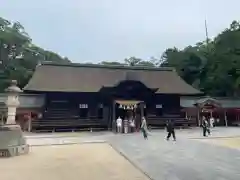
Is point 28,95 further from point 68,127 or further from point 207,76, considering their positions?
point 207,76

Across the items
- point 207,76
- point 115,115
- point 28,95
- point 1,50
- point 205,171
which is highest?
point 1,50

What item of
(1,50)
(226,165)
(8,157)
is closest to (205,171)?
(226,165)

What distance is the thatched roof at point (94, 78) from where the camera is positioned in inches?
1158

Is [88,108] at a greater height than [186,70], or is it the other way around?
[186,70]

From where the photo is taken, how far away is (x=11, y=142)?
1249 centimetres

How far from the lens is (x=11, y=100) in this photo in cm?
1391

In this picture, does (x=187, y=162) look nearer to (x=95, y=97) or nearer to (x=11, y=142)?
(x=11, y=142)

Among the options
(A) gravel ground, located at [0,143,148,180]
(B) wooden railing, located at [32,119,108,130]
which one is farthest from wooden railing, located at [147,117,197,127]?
(A) gravel ground, located at [0,143,148,180]

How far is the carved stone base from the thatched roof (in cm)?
1537

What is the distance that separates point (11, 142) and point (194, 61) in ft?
146

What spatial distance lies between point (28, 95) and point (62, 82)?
407 cm

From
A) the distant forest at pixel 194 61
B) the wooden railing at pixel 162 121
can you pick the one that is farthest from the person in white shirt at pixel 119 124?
the distant forest at pixel 194 61

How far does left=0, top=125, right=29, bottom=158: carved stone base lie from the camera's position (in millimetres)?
12242

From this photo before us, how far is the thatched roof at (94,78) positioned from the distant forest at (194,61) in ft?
32.7
